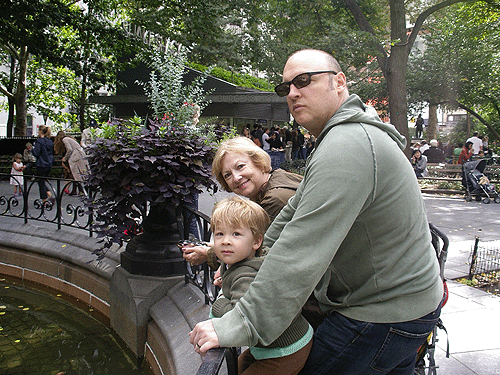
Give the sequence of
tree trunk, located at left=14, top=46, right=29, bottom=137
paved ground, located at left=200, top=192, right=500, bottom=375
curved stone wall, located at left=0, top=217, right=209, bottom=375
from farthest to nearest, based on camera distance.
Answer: tree trunk, located at left=14, top=46, right=29, bottom=137 < paved ground, located at left=200, top=192, right=500, bottom=375 < curved stone wall, located at left=0, top=217, right=209, bottom=375

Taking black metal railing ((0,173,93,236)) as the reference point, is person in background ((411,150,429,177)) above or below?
above

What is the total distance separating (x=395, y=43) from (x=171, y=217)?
12.2 metres

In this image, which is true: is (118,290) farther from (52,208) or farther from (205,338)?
(52,208)

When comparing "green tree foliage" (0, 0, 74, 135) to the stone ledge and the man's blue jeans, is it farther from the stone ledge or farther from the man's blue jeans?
the man's blue jeans

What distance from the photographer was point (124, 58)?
19734 mm

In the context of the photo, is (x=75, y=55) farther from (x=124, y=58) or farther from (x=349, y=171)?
(x=349, y=171)

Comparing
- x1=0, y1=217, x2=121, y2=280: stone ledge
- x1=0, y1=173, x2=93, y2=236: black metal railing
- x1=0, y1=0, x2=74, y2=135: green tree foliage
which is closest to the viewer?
x1=0, y1=217, x2=121, y2=280: stone ledge

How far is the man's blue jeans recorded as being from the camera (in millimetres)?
1431

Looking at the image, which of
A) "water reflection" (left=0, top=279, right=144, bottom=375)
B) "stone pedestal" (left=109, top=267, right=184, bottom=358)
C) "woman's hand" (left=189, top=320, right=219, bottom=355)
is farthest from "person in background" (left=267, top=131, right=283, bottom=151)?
"woman's hand" (left=189, top=320, right=219, bottom=355)

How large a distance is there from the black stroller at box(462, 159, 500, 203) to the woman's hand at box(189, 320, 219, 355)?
1539cm

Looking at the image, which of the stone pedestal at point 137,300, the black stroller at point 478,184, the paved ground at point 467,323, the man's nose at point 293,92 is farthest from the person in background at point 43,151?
the black stroller at point 478,184

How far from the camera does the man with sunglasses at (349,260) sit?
128cm

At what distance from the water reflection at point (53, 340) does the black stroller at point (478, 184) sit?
44.7 ft

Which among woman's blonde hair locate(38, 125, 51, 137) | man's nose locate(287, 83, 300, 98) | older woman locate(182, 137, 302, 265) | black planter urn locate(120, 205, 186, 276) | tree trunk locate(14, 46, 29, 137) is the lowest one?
black planter urn locate(120, 205, 186, 276)
